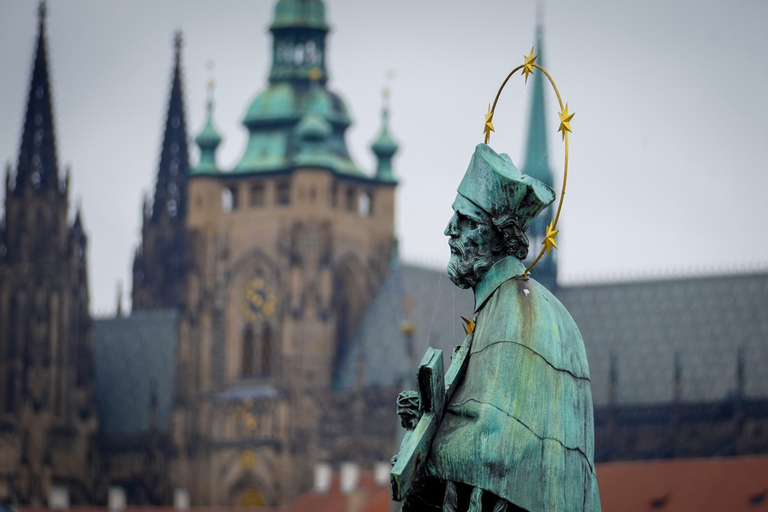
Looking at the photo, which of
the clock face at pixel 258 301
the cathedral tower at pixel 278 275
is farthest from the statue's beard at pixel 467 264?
the clock face at pixel 258 301

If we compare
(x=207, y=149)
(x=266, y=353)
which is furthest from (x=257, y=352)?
(x=207, y=149)

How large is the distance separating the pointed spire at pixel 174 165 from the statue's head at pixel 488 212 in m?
91.1

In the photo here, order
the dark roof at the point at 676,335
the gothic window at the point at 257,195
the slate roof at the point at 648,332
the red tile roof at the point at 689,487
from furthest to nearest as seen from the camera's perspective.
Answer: the gothic window at the point at 257,195
the slate roof at the point at 648,332
the dark roof at the point at 676,335
the red tile roof at the point at 689,487

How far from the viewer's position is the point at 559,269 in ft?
291

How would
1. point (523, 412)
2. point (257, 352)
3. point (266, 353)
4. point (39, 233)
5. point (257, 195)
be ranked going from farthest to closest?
point (39, 233)
point (257, 195)
point (257, 352)
point (266, 353)
point (523, 412)

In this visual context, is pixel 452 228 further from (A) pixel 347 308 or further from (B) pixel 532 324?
(A) pixel 347 308

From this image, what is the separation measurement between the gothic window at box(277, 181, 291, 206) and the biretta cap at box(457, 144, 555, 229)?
78364 millimetres

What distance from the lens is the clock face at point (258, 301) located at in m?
87.9

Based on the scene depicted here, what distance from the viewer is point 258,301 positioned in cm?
8819

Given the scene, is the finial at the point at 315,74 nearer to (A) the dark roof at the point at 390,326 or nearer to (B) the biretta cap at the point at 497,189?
(A) the dark roof at the point at 390,326

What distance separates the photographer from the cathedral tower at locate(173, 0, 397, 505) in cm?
8712

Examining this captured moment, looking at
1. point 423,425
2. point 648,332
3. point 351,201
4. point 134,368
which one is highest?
point 351,201

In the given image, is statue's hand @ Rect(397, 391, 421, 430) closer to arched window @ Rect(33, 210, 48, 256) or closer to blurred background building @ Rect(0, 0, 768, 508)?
blurred background building @ Rect(0, 0, 768, 508)

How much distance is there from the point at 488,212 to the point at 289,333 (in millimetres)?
77375
